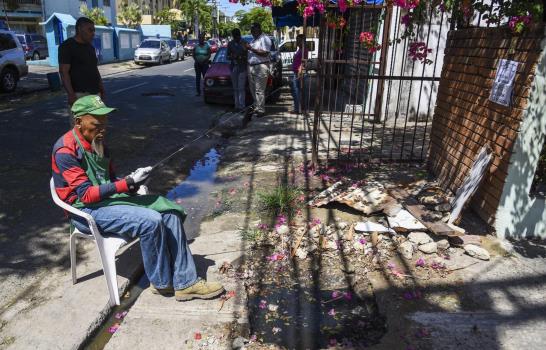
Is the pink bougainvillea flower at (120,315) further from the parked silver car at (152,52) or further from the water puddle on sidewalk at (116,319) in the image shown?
the parked silver car at (152,52)

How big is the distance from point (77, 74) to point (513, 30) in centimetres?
498

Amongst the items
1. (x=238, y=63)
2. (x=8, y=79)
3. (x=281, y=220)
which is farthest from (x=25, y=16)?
(x=281, y=220)

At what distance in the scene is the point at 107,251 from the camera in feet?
9.75

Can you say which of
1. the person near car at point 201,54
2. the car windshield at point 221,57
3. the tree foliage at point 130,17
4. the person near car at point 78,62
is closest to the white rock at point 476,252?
the person near car at point 78,62

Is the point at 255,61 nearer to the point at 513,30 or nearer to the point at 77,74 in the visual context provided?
the point at 77,74

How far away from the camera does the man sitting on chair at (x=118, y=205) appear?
9.18 ft

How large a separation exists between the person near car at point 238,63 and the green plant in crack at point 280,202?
18.8 feet

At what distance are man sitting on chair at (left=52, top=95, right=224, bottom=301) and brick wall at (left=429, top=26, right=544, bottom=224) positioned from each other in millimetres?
2635

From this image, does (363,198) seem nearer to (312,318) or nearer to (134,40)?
(312,318)

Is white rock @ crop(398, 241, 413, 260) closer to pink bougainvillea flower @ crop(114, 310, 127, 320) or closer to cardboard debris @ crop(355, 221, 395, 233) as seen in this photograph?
cardboard debris @ crop(355, 221, 395, 233)

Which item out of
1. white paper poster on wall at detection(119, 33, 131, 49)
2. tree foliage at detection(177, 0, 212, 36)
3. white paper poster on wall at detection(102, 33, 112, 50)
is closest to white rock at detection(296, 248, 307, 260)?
white paper poster on wall at detection(102, 33, 112, 50)

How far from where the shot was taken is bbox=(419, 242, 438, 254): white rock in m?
3.70

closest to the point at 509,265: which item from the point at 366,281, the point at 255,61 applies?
the point at 366,281

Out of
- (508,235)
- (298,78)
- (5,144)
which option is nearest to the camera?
(508,235)
